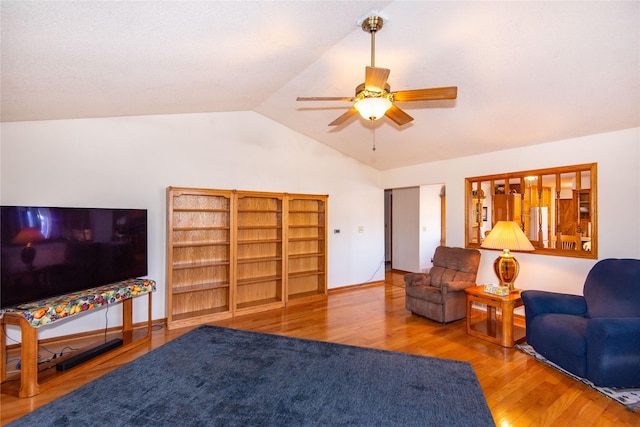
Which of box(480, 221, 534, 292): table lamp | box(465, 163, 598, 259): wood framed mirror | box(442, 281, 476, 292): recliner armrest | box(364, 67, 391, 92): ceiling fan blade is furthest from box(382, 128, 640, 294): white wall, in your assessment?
box(364, 67, 391, 92): ceiling fan blade

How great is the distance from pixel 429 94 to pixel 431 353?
2542 mm

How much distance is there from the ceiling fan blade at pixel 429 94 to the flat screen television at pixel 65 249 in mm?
3129

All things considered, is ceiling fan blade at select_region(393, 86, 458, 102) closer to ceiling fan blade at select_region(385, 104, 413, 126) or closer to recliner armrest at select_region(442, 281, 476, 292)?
ceiling fan blade at select_region(385, 104, 413, 126)

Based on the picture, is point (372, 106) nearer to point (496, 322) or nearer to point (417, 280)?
point (417, 280)

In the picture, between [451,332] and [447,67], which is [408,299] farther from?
[447,67]

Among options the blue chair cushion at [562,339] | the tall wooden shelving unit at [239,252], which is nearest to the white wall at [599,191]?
the blue chair cushion at [562,339]

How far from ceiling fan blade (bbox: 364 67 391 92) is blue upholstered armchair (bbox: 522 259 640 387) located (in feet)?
8.49

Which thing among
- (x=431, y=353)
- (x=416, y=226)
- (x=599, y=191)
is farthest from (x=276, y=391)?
(x=416, y=226)

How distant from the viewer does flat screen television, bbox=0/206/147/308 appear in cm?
250

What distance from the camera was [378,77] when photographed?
210 cm

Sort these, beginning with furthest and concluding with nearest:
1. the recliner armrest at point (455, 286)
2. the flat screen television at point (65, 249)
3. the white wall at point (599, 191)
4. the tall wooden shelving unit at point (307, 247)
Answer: the tall wooden shelving unit at point (307, 247) → the recliner armrest at point (455, 286) → the white wall at point (599, 191) → the flat screen television at point (65, 249)

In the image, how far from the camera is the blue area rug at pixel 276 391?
207 cm

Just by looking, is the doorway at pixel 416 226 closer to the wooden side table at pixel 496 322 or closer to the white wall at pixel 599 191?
the white wall at pixel 599 191

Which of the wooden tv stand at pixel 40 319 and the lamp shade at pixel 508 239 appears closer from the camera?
the wooden tv stand at pixel 40 319
